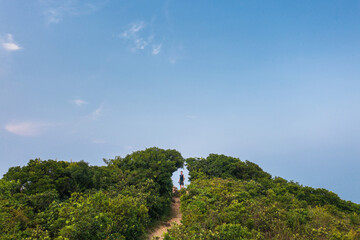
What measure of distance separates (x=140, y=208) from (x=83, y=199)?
3.89 meters

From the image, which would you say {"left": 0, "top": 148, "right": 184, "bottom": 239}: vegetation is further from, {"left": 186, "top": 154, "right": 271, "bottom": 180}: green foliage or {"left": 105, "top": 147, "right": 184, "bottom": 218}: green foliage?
{"left": 186, "top": 154, "right": 271, "bottom": 180}: green foliage

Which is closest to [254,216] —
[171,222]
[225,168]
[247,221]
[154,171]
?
[247,221]

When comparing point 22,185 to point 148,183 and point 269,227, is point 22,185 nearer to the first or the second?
point 148,183

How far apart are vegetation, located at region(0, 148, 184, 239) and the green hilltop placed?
37 mm

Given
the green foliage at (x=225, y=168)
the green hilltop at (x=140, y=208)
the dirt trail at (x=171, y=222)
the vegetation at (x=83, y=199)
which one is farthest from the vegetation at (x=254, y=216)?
the green foliage at (x=225, y=168)

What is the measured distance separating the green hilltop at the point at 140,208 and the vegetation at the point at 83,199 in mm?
37

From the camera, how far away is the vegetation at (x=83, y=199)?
441 inches

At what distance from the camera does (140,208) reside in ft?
47.6

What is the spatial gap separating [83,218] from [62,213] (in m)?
1.85

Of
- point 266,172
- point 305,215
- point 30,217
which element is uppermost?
point 266,172

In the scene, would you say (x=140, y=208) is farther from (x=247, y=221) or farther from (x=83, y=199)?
(x=247, y=221)

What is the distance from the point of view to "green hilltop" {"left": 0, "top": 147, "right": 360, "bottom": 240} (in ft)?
36.3

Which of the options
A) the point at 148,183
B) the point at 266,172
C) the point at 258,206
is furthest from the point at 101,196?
the point at 266,172

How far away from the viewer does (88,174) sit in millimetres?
18734
